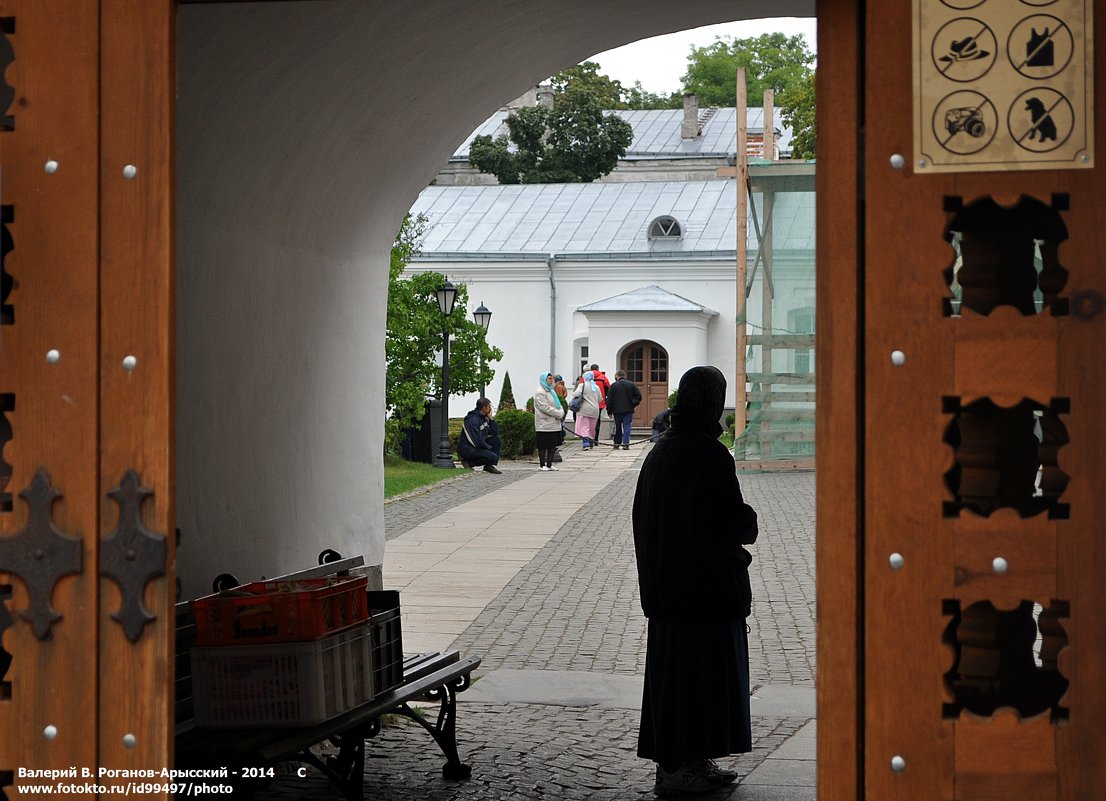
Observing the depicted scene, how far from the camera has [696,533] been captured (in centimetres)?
552

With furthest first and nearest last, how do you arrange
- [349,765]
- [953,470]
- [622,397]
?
1. [622,397]
2. [349,765]
3. [953,470]

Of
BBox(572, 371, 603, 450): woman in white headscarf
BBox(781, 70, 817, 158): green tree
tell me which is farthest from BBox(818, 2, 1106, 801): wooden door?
BBox(781, 70, 817, 158): green tree

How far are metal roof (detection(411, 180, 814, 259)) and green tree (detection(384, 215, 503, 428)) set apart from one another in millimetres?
16042

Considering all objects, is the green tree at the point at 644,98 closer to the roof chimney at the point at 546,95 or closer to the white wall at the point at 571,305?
the roof chimney at the point at 546,95

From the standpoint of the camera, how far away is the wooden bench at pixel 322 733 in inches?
179

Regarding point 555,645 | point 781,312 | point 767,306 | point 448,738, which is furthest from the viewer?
point 767,306

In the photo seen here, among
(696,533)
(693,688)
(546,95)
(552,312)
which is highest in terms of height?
(546,95)

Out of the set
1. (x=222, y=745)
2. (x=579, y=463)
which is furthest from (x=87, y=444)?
(x=579, y=463)

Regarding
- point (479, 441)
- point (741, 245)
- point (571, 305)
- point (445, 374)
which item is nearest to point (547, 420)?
point (479, 441)

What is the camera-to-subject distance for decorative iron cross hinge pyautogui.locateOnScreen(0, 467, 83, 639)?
10.5ft

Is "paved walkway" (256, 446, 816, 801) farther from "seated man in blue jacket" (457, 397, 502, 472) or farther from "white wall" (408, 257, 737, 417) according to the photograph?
"white wall" (408, 257, 737, 417)

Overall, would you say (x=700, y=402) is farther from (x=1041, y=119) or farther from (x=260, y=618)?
(x=1041, y=119)

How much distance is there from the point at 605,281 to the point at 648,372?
3030mm

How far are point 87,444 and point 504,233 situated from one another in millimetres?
38914
